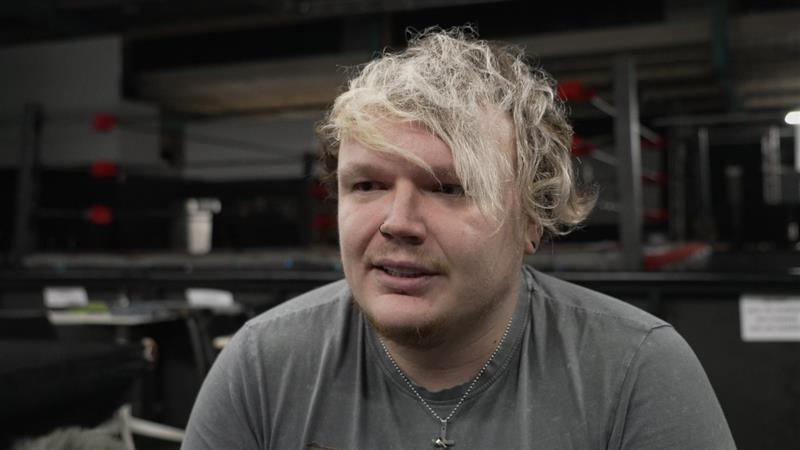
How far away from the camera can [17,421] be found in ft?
2.71

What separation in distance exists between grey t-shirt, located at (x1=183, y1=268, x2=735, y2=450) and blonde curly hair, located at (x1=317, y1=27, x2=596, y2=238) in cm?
17

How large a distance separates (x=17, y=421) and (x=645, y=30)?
6183 millimetres

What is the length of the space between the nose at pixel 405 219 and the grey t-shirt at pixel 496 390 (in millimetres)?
206

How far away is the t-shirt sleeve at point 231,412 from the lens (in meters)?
1.02

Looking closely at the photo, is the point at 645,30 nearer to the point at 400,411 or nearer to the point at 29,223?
the point at 29,223

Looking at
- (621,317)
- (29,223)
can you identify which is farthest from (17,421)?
(29,223)

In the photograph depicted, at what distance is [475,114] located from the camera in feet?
3.05

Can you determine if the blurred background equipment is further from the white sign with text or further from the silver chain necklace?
the silver chain necklace

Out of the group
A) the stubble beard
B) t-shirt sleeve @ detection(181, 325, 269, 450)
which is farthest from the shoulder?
t-shirt sleeve @ detection(181, 325, 269, 450)

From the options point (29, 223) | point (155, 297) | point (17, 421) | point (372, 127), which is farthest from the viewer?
point (29, 223)

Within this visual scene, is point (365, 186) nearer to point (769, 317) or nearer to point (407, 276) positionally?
point (407, 276)

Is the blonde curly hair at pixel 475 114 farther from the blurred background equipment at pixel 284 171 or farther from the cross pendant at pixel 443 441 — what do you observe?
the cross pendant at pixel 443 441

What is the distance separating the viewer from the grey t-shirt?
938mm

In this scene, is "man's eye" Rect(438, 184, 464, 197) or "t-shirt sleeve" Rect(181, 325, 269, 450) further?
"t-shirt sleeve" Rect(181, 325, 269, 450)
